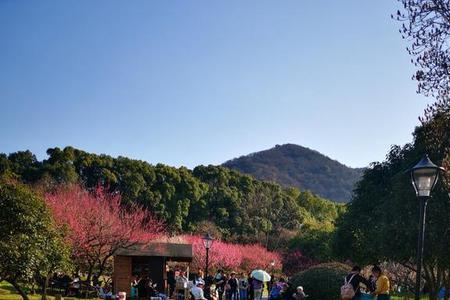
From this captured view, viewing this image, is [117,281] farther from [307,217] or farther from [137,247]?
[307,217]

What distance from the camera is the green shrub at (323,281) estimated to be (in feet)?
60.3

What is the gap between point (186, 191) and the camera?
49906 millimetres

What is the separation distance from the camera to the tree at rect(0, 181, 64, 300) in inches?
570

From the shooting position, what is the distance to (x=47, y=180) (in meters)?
39.7

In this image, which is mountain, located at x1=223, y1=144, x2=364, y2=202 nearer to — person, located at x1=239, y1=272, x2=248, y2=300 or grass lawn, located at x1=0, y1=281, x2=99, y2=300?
person, located at x1=239, y1=272, x2=248, y2=300

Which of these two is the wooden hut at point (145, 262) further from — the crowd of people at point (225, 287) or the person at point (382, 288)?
the person at point (382, 288)

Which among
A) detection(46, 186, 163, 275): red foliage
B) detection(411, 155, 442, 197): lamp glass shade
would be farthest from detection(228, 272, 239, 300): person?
detection(411, 155, 442, 197): lamp glass shade

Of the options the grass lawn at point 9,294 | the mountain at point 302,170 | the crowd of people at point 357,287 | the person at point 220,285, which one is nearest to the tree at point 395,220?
the person at point 220,285

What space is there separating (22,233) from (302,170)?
114408mm

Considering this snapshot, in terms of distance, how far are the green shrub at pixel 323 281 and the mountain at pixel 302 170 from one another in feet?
299

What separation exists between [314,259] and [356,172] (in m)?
89.8

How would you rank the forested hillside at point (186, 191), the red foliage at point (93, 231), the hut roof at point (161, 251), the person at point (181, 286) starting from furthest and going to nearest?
the forested hillside at point (186, 191) < the hut roof at point (161, 251) < the red foliage at point (93, 231) < the person at point (181, 286)

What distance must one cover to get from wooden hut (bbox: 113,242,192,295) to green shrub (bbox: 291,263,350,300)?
831 cm

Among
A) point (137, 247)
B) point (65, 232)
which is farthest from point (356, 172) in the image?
point (65, 232)
